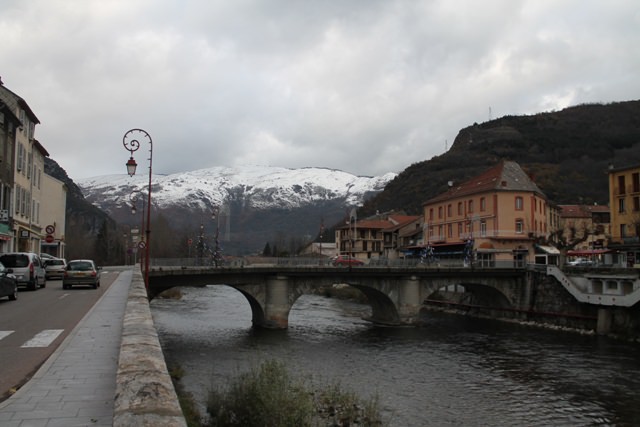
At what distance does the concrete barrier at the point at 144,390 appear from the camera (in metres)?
4.72

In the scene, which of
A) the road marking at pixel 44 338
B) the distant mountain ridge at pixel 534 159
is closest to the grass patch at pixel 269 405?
the road marking at pixel 44 338

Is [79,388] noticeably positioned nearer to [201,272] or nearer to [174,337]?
[174,337]

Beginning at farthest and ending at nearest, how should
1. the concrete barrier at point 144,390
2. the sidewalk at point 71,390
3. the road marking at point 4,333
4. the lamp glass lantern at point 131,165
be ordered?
the lamp glass lantern at point 131,165 → the road marking at point 4,333 → the sidewalk at point 71,390 → the concrete barrier at point 144,390

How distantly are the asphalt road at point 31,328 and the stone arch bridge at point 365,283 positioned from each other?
15.6 meters

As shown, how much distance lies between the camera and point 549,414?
20.4m

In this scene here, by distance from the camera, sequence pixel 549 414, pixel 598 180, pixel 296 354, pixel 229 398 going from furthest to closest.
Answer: pixel 598 180
pixel 296 354
pixel 549 414
pixel 229 398

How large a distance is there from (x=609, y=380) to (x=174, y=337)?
23999 millimetres

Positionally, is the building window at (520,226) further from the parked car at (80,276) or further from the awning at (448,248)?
the parked car at (80,276)

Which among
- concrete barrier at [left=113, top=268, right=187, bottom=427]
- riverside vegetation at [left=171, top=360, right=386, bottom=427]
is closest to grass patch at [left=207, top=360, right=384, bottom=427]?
riverside vegetation at [left=171, top=360, right=386, bottom=427]

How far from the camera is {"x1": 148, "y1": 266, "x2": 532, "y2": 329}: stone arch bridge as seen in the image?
4066cm

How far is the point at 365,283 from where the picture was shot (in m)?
47.2

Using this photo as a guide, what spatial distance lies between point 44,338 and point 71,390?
5.63 meters

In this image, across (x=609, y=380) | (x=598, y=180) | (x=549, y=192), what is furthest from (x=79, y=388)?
(x=598, y=180)

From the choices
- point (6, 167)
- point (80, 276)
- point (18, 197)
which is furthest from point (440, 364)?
point (18, 197)
